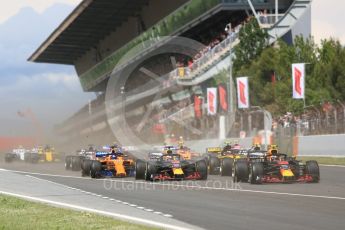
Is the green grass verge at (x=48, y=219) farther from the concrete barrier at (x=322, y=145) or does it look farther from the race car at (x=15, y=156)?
the race car at (x=15, y=156)

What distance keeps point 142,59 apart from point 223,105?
74.5ft

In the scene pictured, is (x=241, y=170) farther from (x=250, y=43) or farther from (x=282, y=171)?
(x=250, y=43)

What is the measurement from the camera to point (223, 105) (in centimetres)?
5594

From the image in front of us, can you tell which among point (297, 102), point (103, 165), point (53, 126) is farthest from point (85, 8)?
point (103, 165)

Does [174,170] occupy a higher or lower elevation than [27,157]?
lower

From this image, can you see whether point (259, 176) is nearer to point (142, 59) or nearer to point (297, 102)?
point (297, 102)

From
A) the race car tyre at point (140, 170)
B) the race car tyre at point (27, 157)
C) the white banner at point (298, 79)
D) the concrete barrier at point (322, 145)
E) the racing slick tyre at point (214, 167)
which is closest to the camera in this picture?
the race car tyre at point (140, 170)

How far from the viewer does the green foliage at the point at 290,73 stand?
1686 inches

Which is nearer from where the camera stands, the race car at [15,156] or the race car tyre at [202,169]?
the race car tyre at [202,169]

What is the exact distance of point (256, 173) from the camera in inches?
813

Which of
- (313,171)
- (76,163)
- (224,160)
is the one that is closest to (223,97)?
(76,163)

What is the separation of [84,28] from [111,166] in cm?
6241

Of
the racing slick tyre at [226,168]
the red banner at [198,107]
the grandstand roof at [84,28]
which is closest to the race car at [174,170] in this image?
the racing slick tyre at [226,168]

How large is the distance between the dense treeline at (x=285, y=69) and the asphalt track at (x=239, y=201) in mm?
20268
